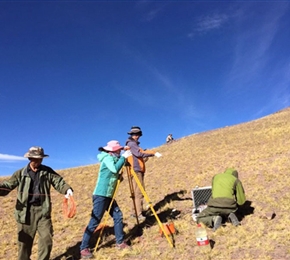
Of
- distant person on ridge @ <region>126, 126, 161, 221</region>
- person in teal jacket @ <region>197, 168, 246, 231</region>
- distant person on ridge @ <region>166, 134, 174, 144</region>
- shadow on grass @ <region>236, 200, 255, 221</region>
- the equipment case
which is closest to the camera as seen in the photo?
person in teal jacket @ <region>197, 168, 246, 231</region>

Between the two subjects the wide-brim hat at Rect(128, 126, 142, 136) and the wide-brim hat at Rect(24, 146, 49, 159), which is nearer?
the wide-brim hat at Rect(24, 146, 49, 159)

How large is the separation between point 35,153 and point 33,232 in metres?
1.79

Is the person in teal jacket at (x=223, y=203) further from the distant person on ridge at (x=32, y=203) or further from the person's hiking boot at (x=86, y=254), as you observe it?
the distant person on ridge at (x=32, y=203)

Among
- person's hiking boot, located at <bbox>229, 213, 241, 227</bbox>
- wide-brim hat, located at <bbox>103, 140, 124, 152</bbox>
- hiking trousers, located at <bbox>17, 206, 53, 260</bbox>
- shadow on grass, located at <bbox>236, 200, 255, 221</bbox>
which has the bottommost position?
hiking trousers, located at <bbox>17, 206, 53, 260</bbox>

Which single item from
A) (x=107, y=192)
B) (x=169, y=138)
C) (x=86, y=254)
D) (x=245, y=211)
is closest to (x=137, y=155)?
(x=107, y=192)

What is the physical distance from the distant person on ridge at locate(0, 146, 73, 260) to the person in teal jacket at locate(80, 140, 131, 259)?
0.94m

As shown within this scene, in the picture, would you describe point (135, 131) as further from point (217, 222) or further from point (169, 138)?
point (169, 138)

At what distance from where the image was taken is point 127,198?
1448 centimetres

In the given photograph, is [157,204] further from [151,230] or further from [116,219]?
[116,219]

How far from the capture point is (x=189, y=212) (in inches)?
427

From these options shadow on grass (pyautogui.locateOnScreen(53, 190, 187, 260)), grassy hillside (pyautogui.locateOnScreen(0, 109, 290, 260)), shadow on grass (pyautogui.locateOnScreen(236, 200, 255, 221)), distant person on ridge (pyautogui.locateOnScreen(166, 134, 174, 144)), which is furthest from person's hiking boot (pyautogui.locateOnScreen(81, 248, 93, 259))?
distant person on ridge (pyautogui.locateOnScreen(166, 134, 174, 144))

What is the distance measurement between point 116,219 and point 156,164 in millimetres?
14566

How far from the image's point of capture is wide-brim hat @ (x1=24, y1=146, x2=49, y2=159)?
719cm

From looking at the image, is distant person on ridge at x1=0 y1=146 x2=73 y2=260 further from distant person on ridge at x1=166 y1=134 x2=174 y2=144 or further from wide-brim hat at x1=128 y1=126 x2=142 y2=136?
distant person on ridge at x1=166 y1=134 x2=174 y2=144
